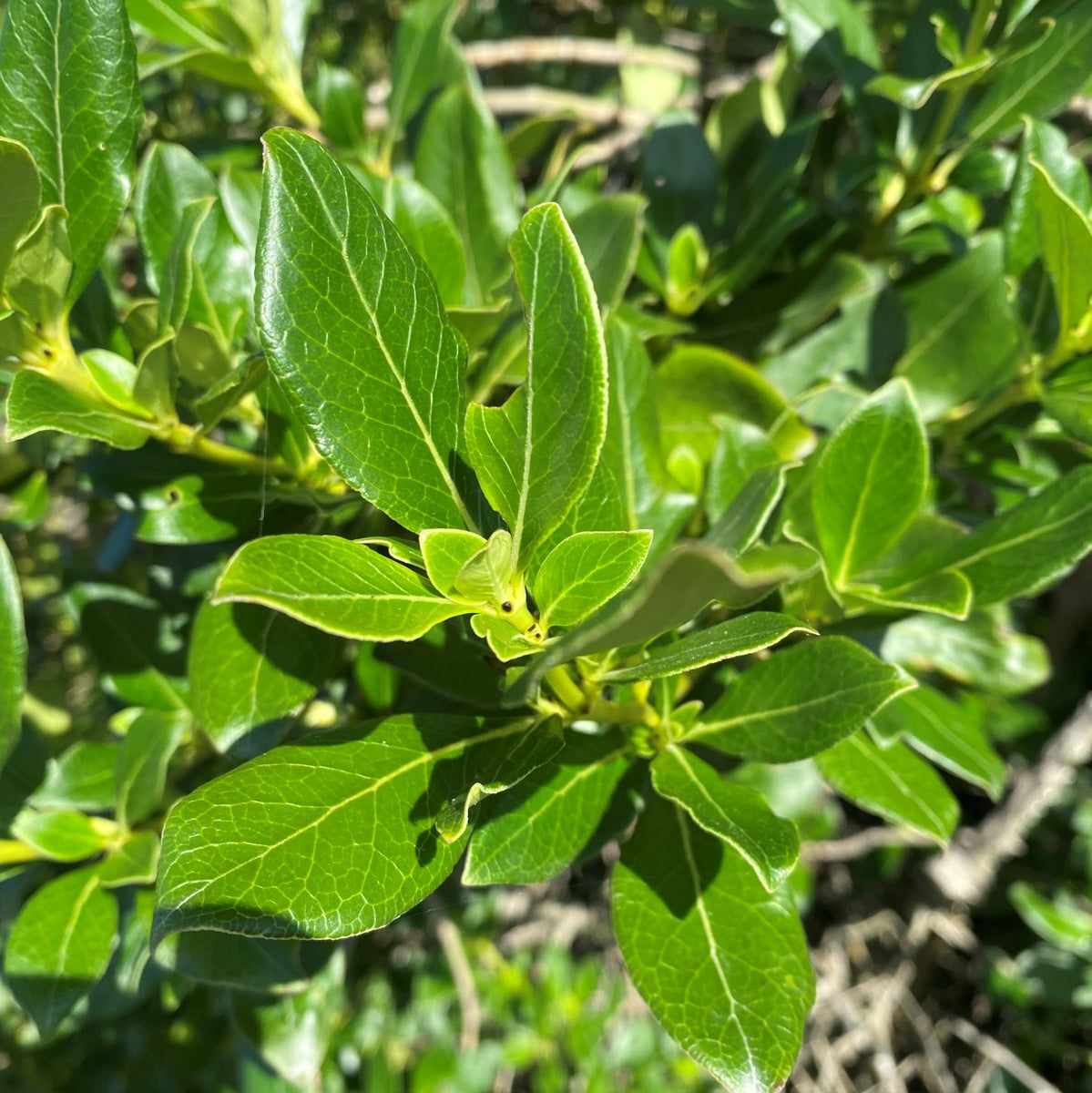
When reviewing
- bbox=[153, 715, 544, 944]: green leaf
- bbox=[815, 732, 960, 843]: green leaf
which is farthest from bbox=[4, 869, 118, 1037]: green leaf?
bbox=[815, 732, 960, 843]: green leaf

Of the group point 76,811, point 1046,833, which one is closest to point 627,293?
point 76,811

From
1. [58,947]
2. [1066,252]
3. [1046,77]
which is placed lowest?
[58,947]

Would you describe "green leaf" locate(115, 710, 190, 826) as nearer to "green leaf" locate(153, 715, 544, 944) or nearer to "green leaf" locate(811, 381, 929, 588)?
"green leaf" locate(153, 715, 544, 944)

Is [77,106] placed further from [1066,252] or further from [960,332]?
[960,332]

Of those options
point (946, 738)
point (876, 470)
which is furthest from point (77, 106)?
point (946, 738)

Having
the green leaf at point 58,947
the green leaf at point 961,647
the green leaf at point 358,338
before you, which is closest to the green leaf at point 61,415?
the green leaf at point 358,338
